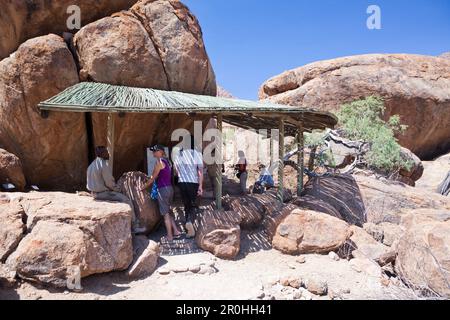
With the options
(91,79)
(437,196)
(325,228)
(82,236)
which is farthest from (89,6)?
(437,196)

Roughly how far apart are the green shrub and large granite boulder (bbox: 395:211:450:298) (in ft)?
16.9

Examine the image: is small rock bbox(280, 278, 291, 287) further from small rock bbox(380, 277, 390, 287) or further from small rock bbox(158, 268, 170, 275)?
small rock bbox(158, 268, 170, 275)

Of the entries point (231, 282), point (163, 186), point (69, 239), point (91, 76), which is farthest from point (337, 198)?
point (91, 76)

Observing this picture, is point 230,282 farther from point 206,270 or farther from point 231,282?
point 206,270

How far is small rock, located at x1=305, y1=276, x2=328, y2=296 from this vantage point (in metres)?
4.72

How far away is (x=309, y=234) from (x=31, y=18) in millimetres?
7708

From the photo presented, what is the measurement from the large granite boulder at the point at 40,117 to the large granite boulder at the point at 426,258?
6760mm

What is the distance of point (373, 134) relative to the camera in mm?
10789

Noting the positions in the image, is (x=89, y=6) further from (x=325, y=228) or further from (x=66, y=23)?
(x=325, y=228)

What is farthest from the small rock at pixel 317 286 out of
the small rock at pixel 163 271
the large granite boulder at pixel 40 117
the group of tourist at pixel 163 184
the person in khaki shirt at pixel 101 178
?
the large granite boulder at pixel 40 117

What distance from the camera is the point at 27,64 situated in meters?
6.71

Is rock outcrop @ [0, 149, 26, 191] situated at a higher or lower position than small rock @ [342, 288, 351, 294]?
higher

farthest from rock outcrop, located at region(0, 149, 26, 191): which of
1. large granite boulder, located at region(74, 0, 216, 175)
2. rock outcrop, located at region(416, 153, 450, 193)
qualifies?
rock outcrop, located at region(416, 153, 450, 193)

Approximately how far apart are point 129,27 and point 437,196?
28.0 feet
